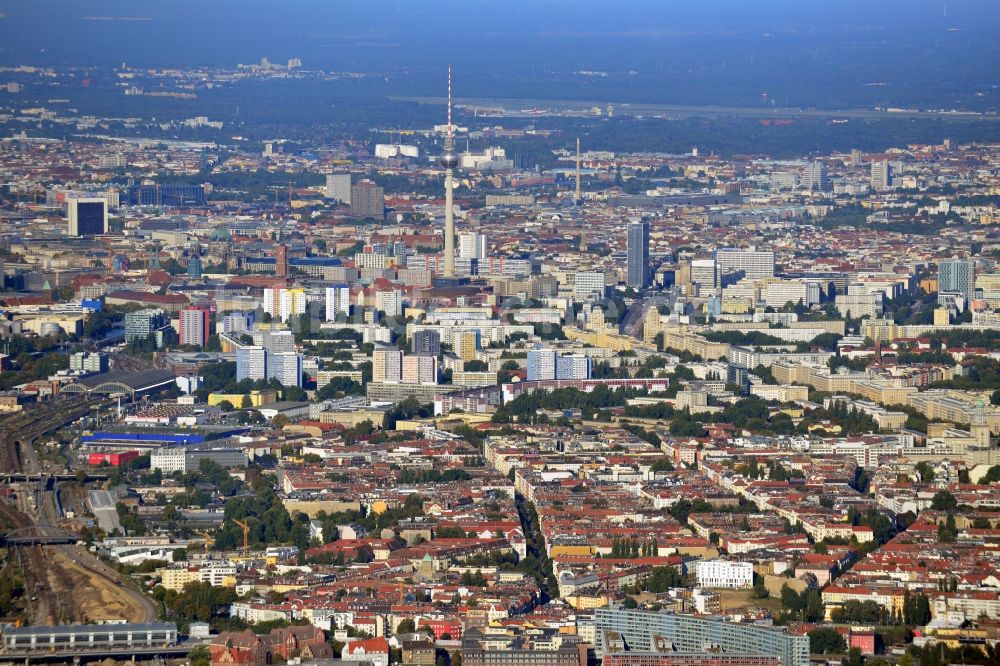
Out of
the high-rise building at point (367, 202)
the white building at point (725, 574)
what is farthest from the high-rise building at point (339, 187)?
the white building at point (725, 574)

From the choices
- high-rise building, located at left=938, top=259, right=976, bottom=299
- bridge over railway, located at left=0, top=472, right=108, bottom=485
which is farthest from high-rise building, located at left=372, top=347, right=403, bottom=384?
high-rise building, located at left=938, top=259, right=976, bottom=299

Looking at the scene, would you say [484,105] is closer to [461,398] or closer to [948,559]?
[461,398]

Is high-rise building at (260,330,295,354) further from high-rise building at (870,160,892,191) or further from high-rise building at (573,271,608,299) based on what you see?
high-rise building at (870,160,892,191)

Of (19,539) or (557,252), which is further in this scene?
(557,252)

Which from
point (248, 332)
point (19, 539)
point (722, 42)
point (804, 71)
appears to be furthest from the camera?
point (722, 42)

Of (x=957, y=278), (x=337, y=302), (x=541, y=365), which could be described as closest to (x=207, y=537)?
(x=541, y=365)

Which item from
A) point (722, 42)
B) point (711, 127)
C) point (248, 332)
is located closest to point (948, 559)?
point (248, 332)
